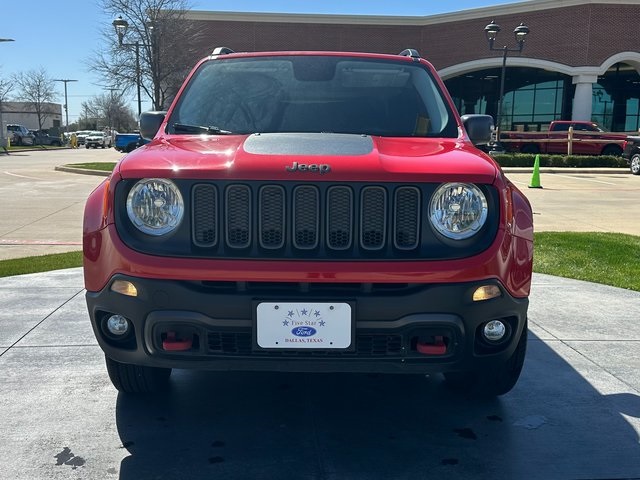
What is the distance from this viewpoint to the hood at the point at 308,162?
2545 millimetres

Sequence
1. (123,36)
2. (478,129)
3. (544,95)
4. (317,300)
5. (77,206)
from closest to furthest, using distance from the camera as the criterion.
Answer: (317,300)
(478,129)
(77,206)
(123,36)
(544,95)

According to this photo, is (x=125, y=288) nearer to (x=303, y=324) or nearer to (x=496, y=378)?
(x=303, y=324)

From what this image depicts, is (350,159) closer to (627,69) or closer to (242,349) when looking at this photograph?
(242,349)

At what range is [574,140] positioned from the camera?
27.4 m

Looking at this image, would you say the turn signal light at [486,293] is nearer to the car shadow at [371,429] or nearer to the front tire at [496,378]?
the front tire at [496,378]

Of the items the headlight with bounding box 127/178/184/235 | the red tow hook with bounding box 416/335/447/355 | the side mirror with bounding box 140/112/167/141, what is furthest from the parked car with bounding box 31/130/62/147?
the red tow hook with bounding box 416/335/447/355

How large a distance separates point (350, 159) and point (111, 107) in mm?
77625

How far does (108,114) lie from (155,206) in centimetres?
7864

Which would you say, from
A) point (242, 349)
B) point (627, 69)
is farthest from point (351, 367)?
point (627, 69)

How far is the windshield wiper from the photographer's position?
135 inches

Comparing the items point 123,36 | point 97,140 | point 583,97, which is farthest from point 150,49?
point 97,140

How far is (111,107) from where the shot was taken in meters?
74.6

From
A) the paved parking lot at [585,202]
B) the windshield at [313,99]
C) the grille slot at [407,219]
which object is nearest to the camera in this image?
the grille slot at [407,219]

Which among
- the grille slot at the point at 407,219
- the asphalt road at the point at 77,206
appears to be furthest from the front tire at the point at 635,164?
the grille slot at the point at 407,219
